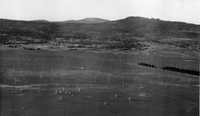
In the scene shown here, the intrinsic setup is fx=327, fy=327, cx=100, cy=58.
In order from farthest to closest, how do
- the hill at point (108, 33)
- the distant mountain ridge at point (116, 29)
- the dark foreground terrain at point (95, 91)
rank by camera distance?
the distant mountain ridge at point (116, 29), the hill at point (108, 33), the dark foreground terrain at point (95, 91)

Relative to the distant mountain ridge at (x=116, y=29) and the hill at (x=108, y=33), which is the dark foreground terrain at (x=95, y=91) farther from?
the distant mountain ridge at (x=116, y=29)

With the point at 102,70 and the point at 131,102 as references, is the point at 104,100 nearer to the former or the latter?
the point at 131,102

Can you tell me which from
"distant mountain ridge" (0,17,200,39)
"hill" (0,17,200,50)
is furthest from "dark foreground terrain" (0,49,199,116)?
"distant mountain ridge" (0,17,200,39)

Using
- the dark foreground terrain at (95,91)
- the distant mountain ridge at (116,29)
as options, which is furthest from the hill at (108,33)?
the dark foreground terrain at (95,91)

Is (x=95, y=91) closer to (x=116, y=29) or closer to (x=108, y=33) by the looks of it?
(x=108, y=33)

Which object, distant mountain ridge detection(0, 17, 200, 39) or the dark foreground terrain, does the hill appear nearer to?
distant mountain ridge detection(0, 17, 200, 39)

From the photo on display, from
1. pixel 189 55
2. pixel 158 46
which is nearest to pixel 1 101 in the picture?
pixel 189 55

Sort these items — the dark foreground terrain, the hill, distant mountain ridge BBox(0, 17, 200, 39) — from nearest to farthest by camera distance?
the dark foreground terrain < the hill < distant mountain ridge BBox(0, 17, 200, 39)

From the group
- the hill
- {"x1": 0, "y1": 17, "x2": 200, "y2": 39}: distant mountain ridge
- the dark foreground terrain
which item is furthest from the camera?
{"x1": 0, "y1": 17, "x2": 200, "y2": 39}: distant mountain ridge

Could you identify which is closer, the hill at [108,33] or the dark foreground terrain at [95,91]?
the dark foreground terrain at [95,91]
